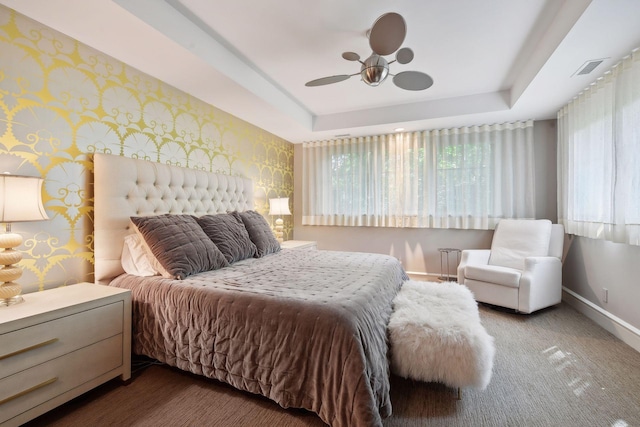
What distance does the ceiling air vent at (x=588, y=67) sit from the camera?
→ 7.45ft

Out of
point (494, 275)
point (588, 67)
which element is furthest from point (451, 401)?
point (588, 67)

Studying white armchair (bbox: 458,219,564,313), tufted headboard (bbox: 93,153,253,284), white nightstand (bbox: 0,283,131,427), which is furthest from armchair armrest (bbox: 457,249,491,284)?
white nightstand (bbox: 0,283,131,427)

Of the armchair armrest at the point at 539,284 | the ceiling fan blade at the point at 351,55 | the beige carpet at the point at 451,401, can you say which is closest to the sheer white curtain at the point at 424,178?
the armchair armrest at the point at 539,284

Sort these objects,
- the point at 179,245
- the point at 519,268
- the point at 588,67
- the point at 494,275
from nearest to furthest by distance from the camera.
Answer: the point at 179,245 → the point at 588,67 → the point at 494,275 → the point at 519,268

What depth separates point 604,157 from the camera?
8.30 ft

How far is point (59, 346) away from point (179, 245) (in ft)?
2.75

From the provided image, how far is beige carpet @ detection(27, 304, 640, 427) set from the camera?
1.47 meters

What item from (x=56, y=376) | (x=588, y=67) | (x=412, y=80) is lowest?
(x=56, y=376)

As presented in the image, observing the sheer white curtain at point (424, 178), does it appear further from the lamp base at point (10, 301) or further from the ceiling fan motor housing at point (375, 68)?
the lamp base at point (10, 301)

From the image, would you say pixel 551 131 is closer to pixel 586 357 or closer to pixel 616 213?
pixel 616 213

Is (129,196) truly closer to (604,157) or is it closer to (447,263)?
(447,263)

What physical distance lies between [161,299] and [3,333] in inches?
27.1

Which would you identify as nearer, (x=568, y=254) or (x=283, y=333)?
(x=283, y=333)

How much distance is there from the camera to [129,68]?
2369 mm
